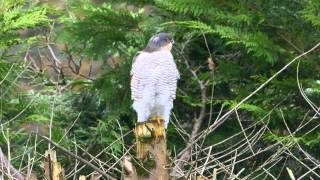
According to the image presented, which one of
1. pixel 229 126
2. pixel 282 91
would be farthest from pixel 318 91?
pixel 229 126

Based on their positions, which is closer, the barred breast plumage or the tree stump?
the tree stump

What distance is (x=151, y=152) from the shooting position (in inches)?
153

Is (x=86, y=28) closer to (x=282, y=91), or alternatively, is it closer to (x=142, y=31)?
(x=142, y=31)

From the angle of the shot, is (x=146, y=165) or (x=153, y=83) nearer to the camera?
(x=146, y=165)

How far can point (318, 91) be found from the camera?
5.14 meters

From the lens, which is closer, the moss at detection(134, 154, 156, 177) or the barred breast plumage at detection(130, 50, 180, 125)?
the moss at detection(134, 154, 156, 177)

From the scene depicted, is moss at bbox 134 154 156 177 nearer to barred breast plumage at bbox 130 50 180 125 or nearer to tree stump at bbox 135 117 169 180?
tree stump at bbox 135 117 169 180

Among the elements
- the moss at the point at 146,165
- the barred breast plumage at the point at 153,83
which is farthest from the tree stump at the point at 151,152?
the barred breast plumage at the point at 153,83

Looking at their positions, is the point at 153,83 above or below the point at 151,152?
below

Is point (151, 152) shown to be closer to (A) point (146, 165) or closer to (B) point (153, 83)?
(A) point (146, 165)

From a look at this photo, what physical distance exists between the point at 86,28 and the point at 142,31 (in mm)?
395

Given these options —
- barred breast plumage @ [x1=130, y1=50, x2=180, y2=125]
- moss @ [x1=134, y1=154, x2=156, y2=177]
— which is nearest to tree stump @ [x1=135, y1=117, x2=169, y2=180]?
moss @ [x1=134, y1=154, x2=156, y2=177]

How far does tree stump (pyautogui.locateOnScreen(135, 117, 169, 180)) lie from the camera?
3885mm

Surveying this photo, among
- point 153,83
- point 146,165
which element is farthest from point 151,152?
point 153,83
